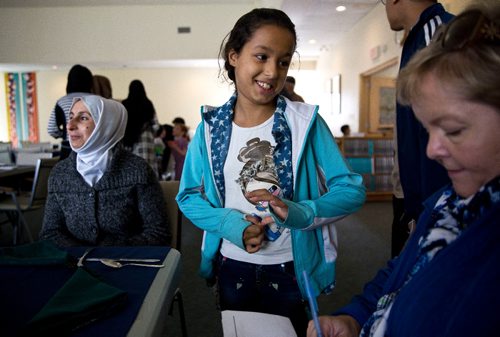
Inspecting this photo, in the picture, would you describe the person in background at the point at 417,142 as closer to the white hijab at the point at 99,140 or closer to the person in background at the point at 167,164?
the white hijab at the point at 99,140

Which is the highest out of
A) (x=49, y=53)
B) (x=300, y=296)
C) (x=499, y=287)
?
(x=49, y=53)

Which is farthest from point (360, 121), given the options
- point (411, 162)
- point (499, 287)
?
point (499, 287)

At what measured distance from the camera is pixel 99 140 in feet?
5.36

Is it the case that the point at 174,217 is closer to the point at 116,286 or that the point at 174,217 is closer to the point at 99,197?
the point at 99,197

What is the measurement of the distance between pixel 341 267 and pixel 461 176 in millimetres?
2656

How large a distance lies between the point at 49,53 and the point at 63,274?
877 cm

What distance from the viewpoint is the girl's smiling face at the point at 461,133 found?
538mm

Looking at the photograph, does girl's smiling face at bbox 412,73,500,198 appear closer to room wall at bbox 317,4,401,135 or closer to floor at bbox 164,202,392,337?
floor at bbox 164,202,392,337

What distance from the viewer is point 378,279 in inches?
33.5

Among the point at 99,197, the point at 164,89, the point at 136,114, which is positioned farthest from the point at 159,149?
the point at 164,89

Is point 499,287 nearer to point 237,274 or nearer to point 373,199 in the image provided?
point 237,274

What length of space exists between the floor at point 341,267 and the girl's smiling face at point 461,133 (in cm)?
187

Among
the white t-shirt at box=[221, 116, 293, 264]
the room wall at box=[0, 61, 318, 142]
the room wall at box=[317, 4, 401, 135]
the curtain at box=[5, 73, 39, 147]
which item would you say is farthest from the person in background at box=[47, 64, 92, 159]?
the curtain at box=[5, 73, 39, 147]

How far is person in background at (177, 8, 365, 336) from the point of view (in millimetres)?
1095
